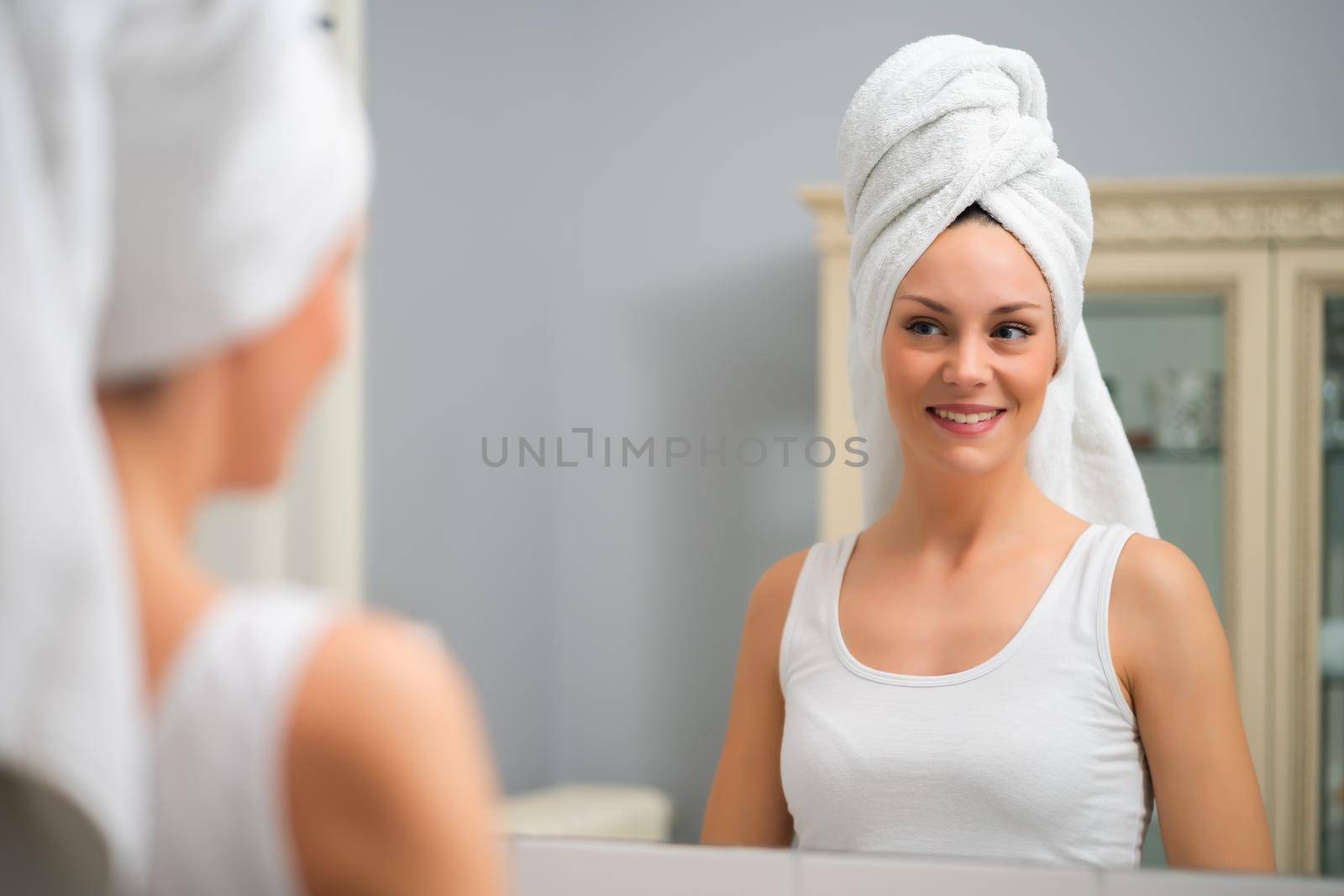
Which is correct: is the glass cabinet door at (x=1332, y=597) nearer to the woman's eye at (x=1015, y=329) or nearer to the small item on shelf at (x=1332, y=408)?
the small item on shelf at (x=1332, y=408)

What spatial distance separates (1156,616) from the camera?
68 cm

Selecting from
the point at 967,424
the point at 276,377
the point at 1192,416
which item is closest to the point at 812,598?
the point at 967,424

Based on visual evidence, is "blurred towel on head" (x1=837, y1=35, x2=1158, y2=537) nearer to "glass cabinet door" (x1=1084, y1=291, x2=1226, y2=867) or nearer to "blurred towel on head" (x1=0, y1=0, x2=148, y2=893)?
"glass cabinet door" (x1=1084, y1=291, x2=1226, y2=867)

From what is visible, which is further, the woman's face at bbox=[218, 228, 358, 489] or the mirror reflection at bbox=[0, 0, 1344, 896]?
the mirror reflection at bbox=[0, 0, 1344, 896]

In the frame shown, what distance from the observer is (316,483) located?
782mm

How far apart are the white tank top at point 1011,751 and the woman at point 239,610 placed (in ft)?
1.40

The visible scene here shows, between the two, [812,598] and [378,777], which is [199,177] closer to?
[378,777]

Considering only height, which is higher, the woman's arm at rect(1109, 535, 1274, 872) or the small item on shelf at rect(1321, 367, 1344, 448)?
the small item on shelf at rect(1321, 367, 1344, 448)

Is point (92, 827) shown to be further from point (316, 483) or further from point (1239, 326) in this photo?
point (1239, 326)

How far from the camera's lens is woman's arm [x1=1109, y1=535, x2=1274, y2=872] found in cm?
67

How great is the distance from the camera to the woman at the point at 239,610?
297mm

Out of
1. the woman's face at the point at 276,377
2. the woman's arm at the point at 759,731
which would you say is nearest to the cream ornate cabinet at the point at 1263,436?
the woman's arm at the point at 759,731

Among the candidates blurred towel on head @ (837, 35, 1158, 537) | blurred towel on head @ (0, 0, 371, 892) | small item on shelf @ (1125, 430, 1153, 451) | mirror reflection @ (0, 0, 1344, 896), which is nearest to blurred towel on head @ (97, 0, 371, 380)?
blurred towel on head @ (0, 0, 371, 892)

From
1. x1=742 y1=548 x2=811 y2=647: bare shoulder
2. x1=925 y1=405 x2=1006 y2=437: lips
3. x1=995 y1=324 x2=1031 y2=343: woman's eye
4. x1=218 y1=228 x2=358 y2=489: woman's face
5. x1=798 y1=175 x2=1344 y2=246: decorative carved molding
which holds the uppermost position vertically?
x1=798 y1=175 x2=1344 y2=246: decorative carved molding
